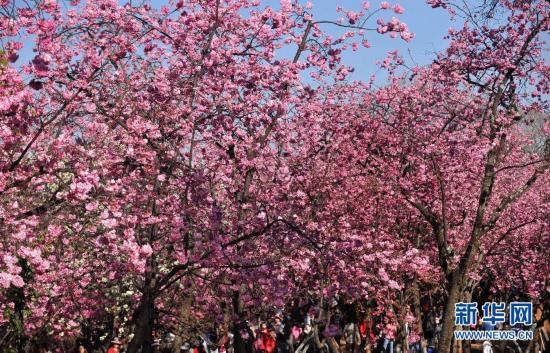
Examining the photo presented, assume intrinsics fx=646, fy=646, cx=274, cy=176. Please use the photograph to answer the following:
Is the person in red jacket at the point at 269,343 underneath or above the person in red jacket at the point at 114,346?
above

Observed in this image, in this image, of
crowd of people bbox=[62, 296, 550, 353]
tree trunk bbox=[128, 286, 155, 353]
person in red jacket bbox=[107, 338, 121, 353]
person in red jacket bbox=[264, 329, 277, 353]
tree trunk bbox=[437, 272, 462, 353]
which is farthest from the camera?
person in red jacket bbox=[264, 329, 277, 353]

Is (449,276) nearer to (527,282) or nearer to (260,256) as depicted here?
(260,256)

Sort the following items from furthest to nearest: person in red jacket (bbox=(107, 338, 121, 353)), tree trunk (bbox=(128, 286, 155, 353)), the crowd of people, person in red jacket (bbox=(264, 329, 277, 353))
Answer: person in red jacket (bbox=(264, 329, 277, 353))
person in red jacket (bbox=(107, 338, 121, 353))
the crowd of people
tree trunk (bbox=(128, 286, 155, 353))

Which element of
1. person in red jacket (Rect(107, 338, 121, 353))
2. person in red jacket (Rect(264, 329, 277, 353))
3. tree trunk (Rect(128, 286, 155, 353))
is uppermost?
person in red jacket (Rect(264, 329, 277, 353))

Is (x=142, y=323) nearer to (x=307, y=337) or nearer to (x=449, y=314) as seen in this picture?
(x=449, y=314)

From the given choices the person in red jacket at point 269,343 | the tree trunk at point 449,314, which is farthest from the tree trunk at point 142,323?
the person in red jacket at point 269,343

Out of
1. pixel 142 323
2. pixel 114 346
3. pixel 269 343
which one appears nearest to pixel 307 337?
pixel 269 343

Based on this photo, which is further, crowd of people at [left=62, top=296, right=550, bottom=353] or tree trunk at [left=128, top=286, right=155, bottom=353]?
crowd of people at [left=62, top=296, right=550, bottom=353]

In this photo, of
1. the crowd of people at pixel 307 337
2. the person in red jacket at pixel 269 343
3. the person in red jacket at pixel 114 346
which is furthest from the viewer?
the person in red jacket at pixel 269 343

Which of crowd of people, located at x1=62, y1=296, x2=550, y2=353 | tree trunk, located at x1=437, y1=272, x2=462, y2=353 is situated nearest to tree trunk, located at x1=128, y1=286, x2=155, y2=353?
crowd of people, located at x1=62, y1=296, x2=550, y2=353

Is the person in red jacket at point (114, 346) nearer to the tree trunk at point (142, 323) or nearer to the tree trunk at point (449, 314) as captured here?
the tree trunk at point (142, 323)

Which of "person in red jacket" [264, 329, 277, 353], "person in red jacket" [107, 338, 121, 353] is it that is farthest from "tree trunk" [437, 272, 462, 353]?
"person in red jacket" [107, 338, 121, 353]

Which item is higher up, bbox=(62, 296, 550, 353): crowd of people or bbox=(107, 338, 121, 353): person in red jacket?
bbox=(62, 296, 550, 353): crowd of people

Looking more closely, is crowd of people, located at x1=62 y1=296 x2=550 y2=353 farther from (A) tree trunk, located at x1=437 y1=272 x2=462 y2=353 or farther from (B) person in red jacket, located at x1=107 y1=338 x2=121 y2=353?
(A) tree trunk, located at x1=437 y1=272 x2=462 y2=353
